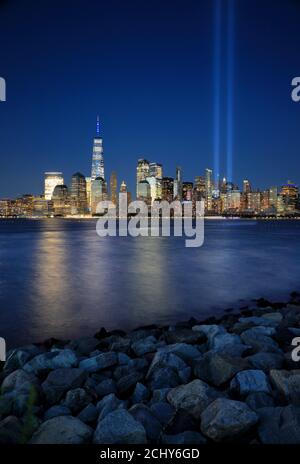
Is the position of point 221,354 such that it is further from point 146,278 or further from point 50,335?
point 146,278

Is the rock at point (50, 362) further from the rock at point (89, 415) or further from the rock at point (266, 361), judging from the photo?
the rock at point (266, 361)

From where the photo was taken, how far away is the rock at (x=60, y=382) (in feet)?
14.5

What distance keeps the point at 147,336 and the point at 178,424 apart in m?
3.43

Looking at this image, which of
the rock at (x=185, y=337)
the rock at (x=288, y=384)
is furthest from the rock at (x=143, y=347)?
the rock at (x=288, y=384)

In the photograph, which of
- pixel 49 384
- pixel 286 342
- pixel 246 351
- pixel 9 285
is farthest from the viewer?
pixel 9 285

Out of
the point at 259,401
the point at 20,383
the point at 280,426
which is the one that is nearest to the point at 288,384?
the point at 259,401

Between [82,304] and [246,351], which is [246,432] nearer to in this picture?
[246,351]

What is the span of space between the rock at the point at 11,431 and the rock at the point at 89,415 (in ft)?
2.11

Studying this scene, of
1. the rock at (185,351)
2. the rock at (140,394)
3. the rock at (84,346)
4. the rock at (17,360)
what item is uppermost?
the rock at (185,351)

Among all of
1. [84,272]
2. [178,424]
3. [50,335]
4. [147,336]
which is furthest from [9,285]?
[178,424]
